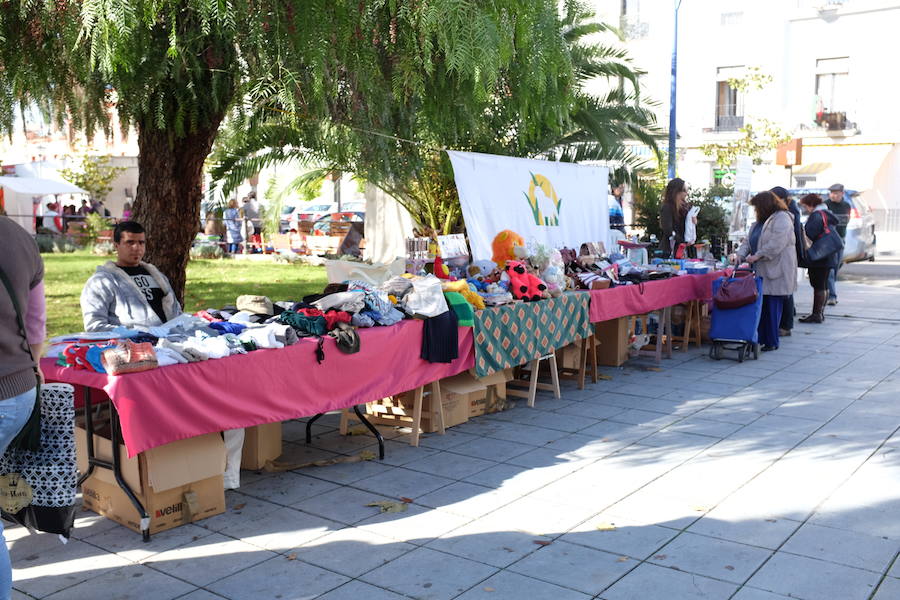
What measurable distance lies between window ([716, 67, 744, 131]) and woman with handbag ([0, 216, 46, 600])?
31106 mm

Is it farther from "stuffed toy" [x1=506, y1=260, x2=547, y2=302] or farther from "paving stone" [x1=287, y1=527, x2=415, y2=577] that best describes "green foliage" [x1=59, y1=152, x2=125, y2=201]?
"paving stone" [x1=287, y1=527, x2=415, y2=577]

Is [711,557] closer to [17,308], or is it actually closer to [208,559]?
[208,559]

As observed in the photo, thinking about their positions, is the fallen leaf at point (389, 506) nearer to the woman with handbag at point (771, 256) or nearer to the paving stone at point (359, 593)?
the paving stone at point (359, 593)

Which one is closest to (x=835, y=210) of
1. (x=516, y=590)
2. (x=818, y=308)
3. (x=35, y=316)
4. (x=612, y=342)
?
(x=818, y=308)

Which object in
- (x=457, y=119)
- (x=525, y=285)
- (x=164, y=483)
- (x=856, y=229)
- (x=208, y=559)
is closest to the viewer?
(x=208, y=559)

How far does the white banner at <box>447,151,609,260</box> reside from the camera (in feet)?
25.3

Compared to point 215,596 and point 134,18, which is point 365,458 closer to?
point 215,596

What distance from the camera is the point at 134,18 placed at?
3641 mm

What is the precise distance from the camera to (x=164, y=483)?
165 inches

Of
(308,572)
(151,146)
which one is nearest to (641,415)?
(308,572)

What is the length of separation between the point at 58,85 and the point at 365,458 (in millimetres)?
3007

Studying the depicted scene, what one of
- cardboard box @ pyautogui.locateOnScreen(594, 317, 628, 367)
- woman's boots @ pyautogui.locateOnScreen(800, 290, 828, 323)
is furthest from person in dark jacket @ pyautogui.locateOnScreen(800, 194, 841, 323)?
cardboard box @ pyautogui.locateOnScreen(594, 317, 628, 367)

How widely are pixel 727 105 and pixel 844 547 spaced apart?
30.0m

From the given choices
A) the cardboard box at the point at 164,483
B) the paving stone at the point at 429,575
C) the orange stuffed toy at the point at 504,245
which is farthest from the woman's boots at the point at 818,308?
the cardboard box at the point at 164,483
